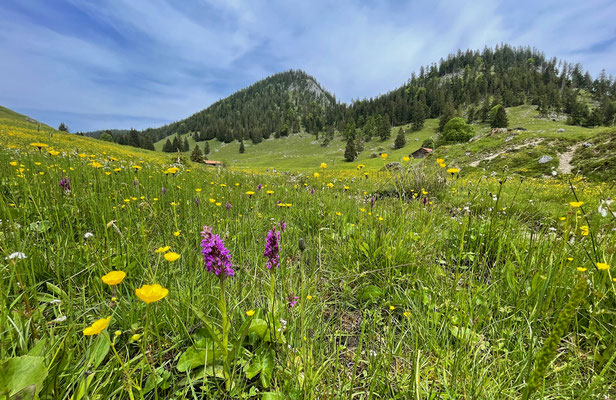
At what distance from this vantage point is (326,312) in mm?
2137

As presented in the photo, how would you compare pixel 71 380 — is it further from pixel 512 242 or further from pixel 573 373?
pixel 512 242

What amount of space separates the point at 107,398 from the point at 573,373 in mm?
2427

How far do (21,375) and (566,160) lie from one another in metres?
17.9

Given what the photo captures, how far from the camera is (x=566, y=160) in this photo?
12211 millimetres

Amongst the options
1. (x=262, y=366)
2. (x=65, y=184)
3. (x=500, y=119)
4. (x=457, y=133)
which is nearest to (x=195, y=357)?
(x=262, y=366)

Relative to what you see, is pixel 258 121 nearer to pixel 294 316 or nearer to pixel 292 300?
pixel 292 300

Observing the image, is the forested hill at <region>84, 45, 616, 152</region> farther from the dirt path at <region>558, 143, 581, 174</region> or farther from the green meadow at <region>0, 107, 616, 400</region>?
the green meadow at <region>0, 107, 616, 400</region>

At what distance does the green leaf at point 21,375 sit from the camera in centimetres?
88

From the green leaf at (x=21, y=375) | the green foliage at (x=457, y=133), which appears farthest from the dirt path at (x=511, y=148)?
the green foliage at (x=457, y=133)

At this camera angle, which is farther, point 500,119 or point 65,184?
point 500,119

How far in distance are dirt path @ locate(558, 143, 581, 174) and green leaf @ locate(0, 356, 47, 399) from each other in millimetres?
15824

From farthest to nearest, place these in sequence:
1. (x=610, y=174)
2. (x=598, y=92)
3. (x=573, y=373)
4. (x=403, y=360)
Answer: (x=598, y=92)
(x=610, y=174)
(x=403, y=360)
(x=573, y=373)

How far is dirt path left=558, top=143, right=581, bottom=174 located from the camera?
11305mm

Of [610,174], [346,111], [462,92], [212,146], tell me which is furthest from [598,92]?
[212,146]
